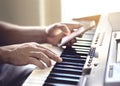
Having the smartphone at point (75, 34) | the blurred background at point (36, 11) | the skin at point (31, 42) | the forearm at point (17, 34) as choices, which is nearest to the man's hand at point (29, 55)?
the skin at point (31, 42)

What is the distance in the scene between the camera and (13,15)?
1.88 m

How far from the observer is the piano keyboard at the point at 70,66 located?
0.66m

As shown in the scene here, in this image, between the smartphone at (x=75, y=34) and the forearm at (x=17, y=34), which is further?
the forearm at (x=17, y=34)

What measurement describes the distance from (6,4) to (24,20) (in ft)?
0.51

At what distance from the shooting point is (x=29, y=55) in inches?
31.3

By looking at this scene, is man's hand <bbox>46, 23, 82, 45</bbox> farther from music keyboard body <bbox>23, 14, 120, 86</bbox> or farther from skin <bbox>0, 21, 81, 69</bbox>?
music keyboard body <bbox>23, 14, 120, 86</bbox>

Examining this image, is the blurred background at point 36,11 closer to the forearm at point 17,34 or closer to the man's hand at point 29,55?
the forearm at point 17,34

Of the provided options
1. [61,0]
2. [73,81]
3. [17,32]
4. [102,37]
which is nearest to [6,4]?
[61,0]

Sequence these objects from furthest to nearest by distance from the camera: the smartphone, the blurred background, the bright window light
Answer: the blurred background
the bright window light
the smartphone

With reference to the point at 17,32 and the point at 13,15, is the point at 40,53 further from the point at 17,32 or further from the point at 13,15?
the point at 13,15

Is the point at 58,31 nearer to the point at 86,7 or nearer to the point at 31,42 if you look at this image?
the point at 31,42

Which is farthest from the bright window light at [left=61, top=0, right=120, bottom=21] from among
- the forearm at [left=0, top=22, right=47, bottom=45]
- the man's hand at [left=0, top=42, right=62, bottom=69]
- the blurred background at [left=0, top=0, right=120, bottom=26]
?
the man's hand at [left=0, top=42, right=62, bottom=69]

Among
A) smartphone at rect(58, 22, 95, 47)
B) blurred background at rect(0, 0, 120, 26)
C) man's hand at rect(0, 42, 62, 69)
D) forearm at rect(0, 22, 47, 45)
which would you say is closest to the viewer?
man's hand at rect(0, 42, 62, 69)

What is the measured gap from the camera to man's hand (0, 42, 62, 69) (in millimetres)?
774
